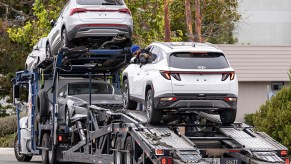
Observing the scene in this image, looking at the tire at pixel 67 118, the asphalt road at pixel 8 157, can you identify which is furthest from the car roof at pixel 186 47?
the asphalt road at pixel 8 157

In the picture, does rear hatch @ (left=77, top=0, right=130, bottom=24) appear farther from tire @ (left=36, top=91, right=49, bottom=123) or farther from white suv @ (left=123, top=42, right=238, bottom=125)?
white suv @ (left=123, top=42, right=238, bottom=125)

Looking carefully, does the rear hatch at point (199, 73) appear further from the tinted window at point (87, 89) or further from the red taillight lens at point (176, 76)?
the tinted window at point (87, 89)

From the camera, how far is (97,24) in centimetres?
1941

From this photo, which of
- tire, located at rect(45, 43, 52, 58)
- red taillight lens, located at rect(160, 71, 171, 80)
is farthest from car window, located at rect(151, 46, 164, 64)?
tire, located at rect(45, 43, 52, 58)

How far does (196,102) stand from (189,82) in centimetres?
40

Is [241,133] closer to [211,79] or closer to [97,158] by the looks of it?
[211,79]

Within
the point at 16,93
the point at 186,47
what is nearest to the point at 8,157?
the point at 16,93

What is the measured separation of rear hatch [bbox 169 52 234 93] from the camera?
586 inches

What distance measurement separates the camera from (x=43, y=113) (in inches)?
818

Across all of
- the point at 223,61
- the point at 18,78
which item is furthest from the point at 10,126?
the point at 223,61

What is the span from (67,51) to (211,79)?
510 cm

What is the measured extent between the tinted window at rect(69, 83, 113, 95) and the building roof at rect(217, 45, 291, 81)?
19.0 m

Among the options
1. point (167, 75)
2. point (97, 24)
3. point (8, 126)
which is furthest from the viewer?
point (8, 126)

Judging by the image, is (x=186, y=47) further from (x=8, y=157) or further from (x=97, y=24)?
(x=8, y=157)
